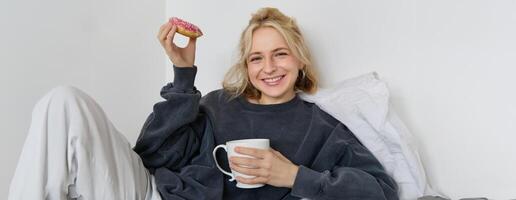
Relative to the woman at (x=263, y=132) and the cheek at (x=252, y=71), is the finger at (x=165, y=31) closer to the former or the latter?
the woman at (x=263, y=132)

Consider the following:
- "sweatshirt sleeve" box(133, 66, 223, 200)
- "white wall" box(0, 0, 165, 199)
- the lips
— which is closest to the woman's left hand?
"sweatshirt sleeve" box(133, 66, 223, 200)

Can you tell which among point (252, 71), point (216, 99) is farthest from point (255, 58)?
point (216, 99)

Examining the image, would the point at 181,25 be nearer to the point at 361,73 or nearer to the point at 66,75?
the point at 66,75

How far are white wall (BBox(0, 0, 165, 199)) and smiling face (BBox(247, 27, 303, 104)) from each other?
46cm

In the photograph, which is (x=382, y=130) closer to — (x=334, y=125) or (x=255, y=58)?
(x=334, y=125)

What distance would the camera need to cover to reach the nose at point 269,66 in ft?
3.81

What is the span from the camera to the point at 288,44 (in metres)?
1.19

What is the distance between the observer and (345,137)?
43.6 inches

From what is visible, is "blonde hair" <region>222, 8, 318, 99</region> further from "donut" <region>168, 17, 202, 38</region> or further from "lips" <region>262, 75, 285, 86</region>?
"donut" <region>168, 17, 202, 38</region>

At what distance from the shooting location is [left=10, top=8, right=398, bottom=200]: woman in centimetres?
80

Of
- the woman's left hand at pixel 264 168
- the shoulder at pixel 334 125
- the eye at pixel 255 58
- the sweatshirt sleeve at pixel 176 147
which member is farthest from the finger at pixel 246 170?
the eye at pixel 255 58

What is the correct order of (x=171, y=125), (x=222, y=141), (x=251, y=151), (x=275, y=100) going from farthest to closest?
(x=275, y=100) → (x=222, y=141) → (x=171, y=125) → (x=251, y=151)

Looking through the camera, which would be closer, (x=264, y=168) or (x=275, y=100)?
(x=264, y=168)

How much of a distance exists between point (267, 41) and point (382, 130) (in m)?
0.35
